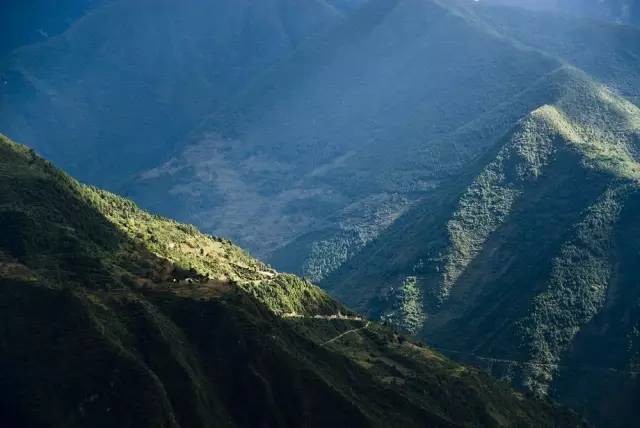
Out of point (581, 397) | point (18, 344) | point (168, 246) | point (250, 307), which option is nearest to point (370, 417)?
point (250, 307)

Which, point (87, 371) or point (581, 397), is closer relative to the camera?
point (87, 371)

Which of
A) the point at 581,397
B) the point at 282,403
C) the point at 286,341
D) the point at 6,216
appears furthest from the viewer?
the point at 581,397

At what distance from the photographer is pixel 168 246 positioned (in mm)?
162125

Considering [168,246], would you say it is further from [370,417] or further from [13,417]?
[13,417]

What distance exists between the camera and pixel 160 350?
91.0 meters

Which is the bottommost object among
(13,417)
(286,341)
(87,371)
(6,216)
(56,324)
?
(13,417)

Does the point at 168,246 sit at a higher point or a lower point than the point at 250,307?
higher

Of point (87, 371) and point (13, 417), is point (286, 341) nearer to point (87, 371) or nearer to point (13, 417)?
point (87, 371)

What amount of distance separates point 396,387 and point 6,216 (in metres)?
64.8

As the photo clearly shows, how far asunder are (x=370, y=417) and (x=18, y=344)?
42496 mm

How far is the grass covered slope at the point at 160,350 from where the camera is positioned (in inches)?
3179

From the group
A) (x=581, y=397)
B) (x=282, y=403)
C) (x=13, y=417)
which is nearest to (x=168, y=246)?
(x=282, y=403)

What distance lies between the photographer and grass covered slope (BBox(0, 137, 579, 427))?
8075cm

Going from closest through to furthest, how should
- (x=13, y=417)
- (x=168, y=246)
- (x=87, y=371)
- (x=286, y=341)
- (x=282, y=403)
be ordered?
(x=13, y=417) < (x=87, y=371) < (x=282, y=403) < (x=286, y=341) < (x=168, y=246)
